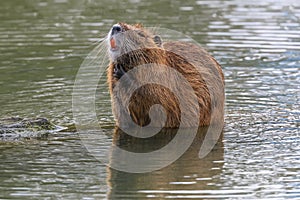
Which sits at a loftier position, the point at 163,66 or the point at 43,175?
the point at 163,66

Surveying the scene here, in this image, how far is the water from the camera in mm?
5590

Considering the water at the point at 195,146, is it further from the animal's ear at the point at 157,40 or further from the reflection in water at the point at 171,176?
the animal's ear at the point at 157,40

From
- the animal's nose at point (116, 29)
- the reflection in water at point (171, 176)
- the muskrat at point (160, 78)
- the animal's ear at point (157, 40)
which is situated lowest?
the reflection in water at point (171, 176)

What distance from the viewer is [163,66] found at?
6.80 m

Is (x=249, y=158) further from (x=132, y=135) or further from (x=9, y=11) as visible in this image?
(x=9, y=11)

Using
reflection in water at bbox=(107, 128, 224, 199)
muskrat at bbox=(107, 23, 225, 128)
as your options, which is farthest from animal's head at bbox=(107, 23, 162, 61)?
reflection in water at bbox=(107, 128, 224, 199)

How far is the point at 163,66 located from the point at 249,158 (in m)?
1.13

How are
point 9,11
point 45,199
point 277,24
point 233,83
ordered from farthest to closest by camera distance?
point 9,11 → point 277,24 → point 233,83 → point 45,199

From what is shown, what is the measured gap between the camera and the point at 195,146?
261 inches

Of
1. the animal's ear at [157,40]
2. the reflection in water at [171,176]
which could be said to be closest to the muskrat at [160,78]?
the animal's ear at [157,40]

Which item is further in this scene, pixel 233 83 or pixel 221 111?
pixel 233 83

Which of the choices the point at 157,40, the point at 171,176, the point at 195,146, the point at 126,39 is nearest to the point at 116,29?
the point at 126,39

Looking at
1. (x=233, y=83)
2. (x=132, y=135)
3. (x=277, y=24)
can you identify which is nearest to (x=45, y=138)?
(x=132, y=135)

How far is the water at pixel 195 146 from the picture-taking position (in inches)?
220
